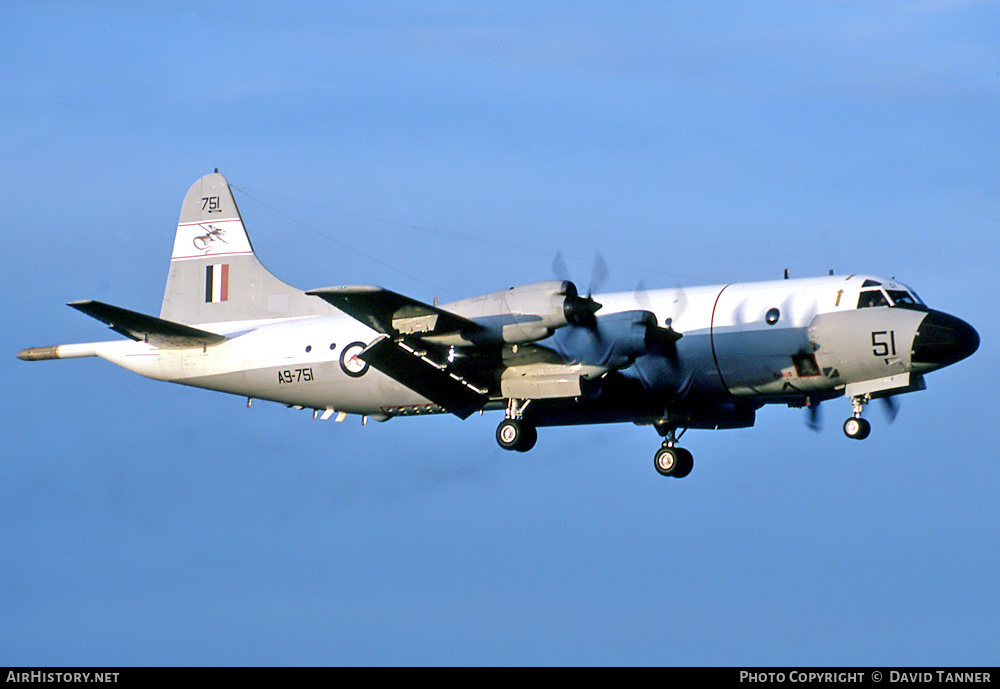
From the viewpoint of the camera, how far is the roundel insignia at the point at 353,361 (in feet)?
96.3

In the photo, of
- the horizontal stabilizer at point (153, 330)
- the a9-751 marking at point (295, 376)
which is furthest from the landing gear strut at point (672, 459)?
the horizontal stabilizer at point (153, 330)

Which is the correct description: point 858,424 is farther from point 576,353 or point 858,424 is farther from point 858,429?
point 576,353

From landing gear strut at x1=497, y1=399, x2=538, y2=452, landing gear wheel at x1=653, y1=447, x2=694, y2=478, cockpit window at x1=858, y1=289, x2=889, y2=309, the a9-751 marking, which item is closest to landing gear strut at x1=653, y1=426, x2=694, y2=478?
landing gear wheel at x1=653, y1=447, x2=694, y2=478

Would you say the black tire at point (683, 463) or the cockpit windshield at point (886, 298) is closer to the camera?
the cockpit windshield at point (886, 298)

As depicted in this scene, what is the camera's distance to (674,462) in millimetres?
29047

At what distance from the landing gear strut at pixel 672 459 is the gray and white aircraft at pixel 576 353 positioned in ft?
0.10

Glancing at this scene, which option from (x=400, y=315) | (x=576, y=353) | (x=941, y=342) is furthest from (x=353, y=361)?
(x=941, y=342)

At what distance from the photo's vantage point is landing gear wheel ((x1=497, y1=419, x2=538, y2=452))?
2777 cm

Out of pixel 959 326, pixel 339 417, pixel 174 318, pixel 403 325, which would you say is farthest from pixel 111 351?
pixel 959 326

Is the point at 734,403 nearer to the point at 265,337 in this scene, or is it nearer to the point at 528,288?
the point at 528,288

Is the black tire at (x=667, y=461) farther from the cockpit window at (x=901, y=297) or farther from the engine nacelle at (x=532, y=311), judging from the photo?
the cockpit window at (x=901, y=297)

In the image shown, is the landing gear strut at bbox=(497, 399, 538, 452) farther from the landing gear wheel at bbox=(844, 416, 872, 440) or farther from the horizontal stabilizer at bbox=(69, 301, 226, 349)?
the horizontal stabilizer at bbox=(69, 301, 226, 349)

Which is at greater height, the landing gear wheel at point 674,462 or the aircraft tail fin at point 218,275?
the aircraft tail fin at point 218,275
